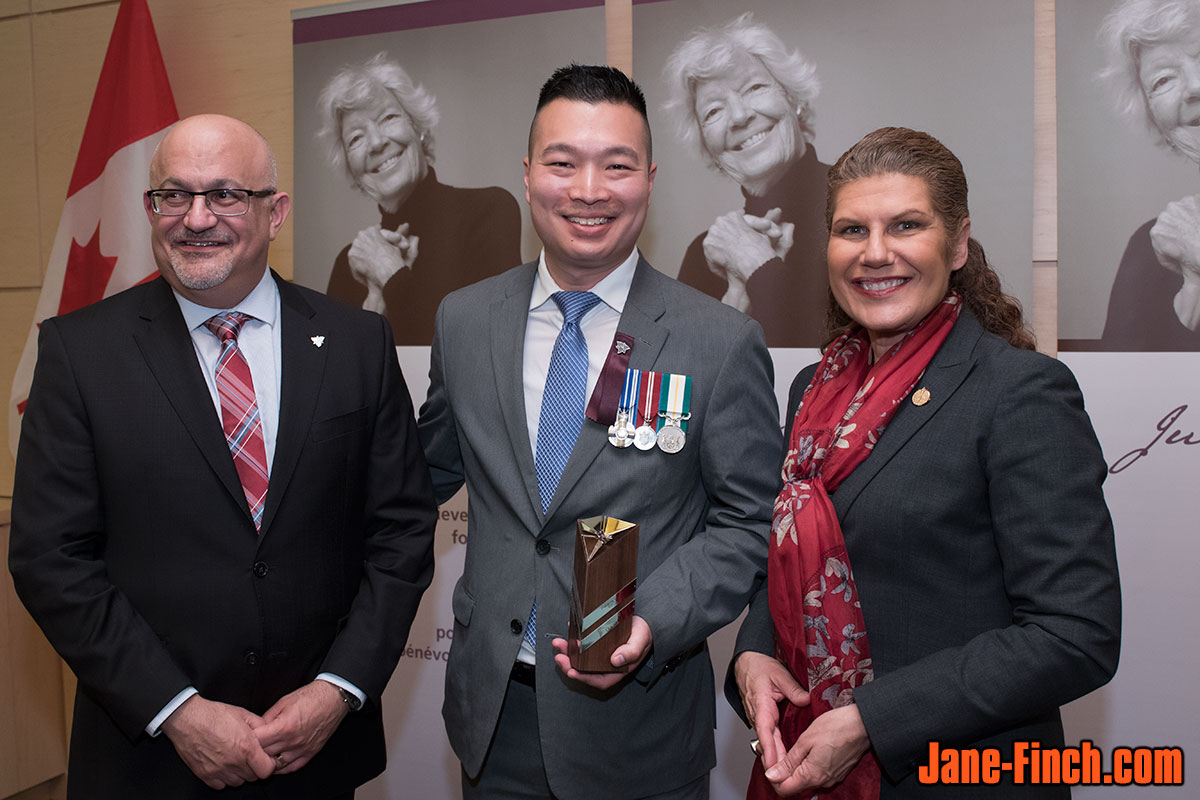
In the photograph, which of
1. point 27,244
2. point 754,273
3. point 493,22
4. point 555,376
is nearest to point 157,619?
point 555,376

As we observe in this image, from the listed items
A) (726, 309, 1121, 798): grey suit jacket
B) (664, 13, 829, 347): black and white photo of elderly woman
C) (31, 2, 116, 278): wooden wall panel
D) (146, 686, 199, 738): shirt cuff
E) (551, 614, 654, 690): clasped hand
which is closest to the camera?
(726, 309, 1121, 798): grey suit jacket

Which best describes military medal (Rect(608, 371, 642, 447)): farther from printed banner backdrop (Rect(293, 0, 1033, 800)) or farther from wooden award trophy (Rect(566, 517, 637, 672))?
printed banner backdrop (Rect(293, 0, 1033, 800))

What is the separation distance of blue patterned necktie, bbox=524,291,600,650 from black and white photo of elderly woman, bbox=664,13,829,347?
4.25 feet

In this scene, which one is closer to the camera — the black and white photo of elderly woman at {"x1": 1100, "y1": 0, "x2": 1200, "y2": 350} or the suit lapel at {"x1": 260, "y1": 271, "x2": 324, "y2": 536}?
the suit lapel at {"x1": 260, "y1": 271, "x2": 324, "y2": 536}

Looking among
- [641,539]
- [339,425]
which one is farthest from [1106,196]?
[339,425]

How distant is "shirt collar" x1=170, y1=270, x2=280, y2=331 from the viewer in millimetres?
1816

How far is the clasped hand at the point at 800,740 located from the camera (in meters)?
1.44

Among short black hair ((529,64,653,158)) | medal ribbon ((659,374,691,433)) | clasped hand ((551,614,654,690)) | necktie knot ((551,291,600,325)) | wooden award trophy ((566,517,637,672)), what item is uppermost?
short black hair ((529,64,653,158))

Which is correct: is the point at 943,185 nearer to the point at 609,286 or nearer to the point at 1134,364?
the point at 609,286

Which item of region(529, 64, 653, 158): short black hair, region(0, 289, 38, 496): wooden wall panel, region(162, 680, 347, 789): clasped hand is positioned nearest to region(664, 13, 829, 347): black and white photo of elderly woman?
region(529, 64, 653, 158): short black hair

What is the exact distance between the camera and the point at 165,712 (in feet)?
5.32

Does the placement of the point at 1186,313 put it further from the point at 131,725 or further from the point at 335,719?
the point at 131,725

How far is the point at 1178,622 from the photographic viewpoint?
2.56m

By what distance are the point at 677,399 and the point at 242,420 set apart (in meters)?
0.85
